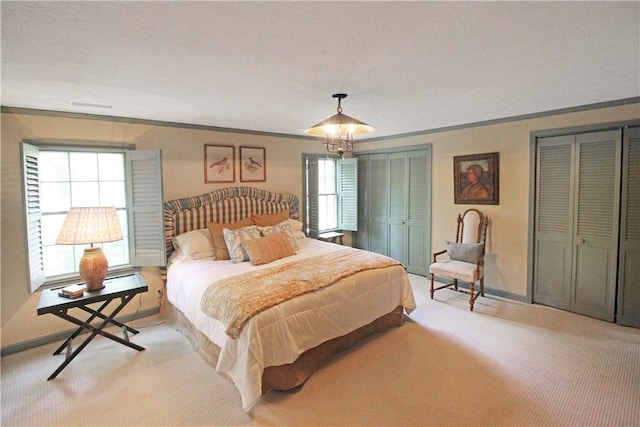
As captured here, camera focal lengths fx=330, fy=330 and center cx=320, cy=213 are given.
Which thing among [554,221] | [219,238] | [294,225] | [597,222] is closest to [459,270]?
Answer: [554,221]

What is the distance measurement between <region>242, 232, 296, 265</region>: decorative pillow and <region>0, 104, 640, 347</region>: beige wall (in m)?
1.24

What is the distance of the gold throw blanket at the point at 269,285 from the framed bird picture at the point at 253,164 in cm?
182

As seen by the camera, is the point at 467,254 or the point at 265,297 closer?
the point at 265,297

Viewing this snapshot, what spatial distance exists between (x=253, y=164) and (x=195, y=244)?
1546 millimetres

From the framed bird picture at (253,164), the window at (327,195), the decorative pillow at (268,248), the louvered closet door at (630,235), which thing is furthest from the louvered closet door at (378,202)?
the louvered closet door at (630,235)

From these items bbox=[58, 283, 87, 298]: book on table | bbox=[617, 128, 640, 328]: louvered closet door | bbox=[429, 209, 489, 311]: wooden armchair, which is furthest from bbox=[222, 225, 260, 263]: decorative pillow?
bbox=[617, 128, 640, 328]: louvered closet door

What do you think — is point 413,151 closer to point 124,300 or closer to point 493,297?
point 493,297

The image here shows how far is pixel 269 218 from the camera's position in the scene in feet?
14.6

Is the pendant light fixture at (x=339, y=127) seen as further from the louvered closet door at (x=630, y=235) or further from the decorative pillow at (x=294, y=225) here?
the louvered closet door at (x=630, y=235)

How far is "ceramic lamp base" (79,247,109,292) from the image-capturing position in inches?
112

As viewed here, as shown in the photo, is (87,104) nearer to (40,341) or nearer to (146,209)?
(146,209)

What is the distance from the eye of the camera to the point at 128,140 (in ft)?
12.0

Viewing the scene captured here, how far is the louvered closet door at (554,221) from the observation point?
368 cm

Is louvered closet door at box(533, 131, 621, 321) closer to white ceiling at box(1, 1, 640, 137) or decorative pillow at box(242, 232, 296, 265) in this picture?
white ceiling at box(1, 1, 640, 137)
